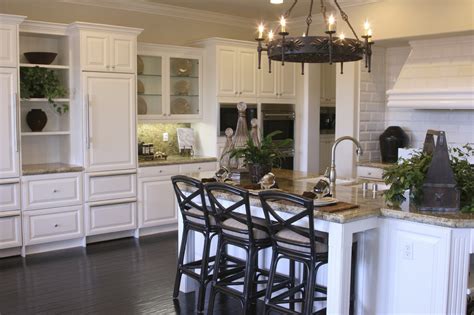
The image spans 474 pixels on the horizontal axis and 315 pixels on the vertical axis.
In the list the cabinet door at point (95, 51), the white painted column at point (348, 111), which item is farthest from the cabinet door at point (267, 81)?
the cabinet door at point (95, 51)

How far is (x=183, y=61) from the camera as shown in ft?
22.3

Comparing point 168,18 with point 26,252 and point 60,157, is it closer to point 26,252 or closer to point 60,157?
point 60,157

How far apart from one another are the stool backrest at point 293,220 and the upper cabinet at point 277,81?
13.1 ft

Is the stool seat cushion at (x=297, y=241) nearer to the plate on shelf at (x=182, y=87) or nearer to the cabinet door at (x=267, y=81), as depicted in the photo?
the plate on shelf at (x=182, y=87)

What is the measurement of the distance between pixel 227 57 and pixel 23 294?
3.82 meters

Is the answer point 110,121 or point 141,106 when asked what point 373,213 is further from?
point 141,106

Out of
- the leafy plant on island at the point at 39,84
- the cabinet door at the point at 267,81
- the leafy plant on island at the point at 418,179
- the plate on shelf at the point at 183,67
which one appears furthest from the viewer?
the cabinet door at the point at 267,81

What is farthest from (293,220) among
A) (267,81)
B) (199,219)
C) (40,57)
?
(267,81)

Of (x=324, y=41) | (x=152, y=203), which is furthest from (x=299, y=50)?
(x=152, y=203)

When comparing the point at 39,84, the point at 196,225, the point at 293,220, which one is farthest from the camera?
the point at 39,84

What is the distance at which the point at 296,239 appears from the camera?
328cm

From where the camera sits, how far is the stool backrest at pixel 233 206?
3.44 metres

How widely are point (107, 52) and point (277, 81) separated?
8.31 feet

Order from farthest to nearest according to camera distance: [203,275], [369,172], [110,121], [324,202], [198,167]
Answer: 1. [198,167]
2. [369,172]
3. [110,121]
4. [203,275]
5. [324,202]
